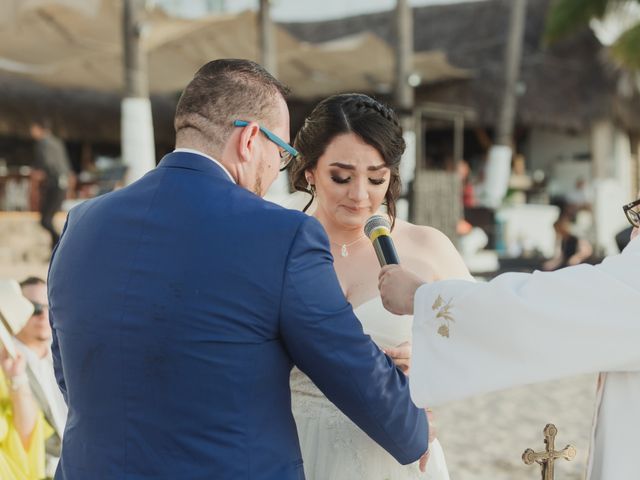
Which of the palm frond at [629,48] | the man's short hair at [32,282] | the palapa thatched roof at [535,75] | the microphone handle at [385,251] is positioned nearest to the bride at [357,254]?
the microphone handle at [385,251]

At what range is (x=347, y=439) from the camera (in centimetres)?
246

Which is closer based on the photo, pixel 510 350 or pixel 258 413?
pixel 258 413

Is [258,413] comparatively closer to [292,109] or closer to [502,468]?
[502,468]

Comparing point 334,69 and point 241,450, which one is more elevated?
point 334,69

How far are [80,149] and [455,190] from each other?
11.9 metres

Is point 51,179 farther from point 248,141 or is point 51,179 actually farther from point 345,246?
point 248,141

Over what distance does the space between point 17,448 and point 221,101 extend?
218cm

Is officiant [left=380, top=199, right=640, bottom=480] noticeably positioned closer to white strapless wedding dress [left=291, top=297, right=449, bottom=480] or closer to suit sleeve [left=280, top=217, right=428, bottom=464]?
suit sleeve [left=280, top=217, right=428, bottom=464]

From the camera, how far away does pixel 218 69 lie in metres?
1.75

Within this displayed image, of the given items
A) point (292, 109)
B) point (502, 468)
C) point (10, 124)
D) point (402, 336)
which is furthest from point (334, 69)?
point (402, 336)

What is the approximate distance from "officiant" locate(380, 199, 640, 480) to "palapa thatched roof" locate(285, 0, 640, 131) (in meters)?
18.1

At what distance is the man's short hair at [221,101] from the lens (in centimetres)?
172

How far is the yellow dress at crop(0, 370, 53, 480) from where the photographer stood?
3.20 m

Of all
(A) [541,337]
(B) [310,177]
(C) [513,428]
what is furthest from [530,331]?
(C) [513,428]
